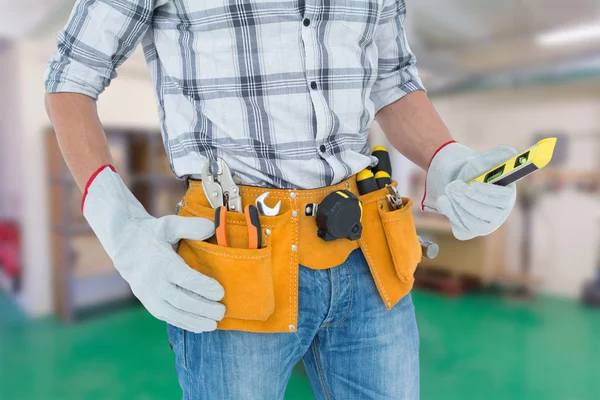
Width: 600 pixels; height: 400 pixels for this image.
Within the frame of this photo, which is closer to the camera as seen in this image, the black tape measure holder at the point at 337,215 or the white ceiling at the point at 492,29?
the black tape measure holder at the point at 337,215

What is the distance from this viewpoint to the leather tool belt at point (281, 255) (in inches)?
24.8

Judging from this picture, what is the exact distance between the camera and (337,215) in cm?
67

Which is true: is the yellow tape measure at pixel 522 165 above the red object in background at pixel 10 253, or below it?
above

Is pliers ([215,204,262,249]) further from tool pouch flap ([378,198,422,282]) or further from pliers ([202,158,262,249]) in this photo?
tool pouch flap ([378,198,422,282])

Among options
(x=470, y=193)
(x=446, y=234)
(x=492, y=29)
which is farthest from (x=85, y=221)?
(x=492, y=29)

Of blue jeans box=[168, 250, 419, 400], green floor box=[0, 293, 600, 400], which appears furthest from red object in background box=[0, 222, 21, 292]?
blue jeans box=[168, 250, 419, 400]

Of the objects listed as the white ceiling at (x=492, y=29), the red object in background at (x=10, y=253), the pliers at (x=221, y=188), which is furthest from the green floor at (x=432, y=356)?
the white ceiling at (x=492, y=29)

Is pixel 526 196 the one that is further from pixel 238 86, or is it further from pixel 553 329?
pixel 238 86

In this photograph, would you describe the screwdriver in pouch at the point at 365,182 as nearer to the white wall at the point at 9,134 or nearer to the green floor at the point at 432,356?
the green floor at the point at 432,356

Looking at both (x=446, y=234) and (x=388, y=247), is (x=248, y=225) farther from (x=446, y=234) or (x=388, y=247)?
(x=446, y=234)

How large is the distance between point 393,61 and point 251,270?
1.69ft

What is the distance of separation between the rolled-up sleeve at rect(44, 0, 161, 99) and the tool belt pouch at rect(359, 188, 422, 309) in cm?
45

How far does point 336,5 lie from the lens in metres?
0.71

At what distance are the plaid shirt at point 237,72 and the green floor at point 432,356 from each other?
7.29 feet
